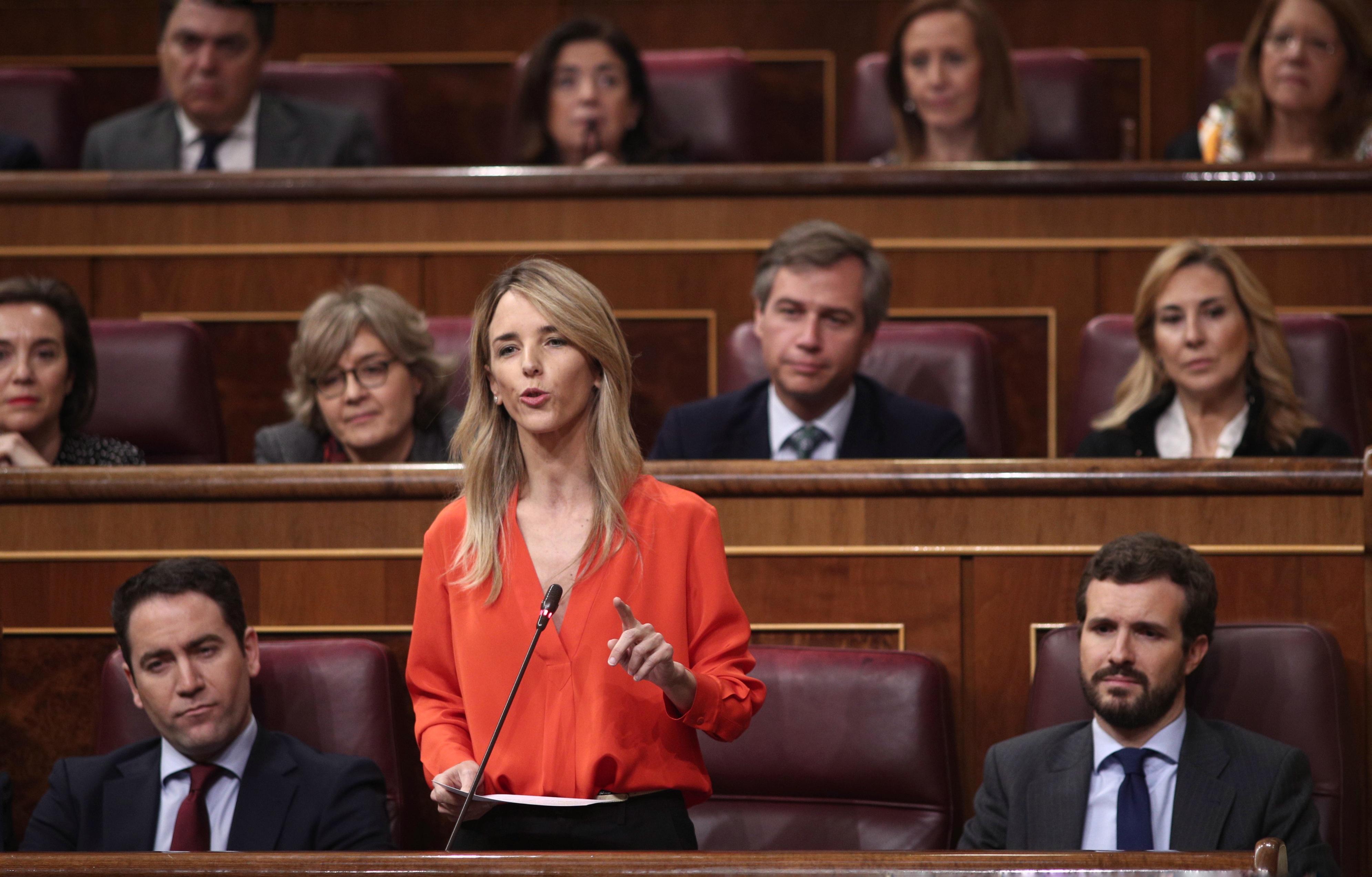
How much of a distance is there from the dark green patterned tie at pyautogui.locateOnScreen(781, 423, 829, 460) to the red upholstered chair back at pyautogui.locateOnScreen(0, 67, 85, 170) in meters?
1.19

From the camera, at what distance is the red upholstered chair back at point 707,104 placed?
2.05 m

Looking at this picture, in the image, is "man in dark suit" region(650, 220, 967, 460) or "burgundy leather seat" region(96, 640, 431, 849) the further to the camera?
"man in dark suit" region(650, 220, 967, 460)

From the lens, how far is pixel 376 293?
4.91 ft

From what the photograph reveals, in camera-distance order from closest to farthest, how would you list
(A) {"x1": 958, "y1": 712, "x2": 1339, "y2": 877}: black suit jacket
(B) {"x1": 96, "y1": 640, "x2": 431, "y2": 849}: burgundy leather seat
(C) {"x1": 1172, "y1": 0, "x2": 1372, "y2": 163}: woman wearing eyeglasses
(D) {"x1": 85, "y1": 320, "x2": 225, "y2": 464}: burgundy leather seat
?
(A) {"x1": 958, "y1": 712, "x2": 1339, "y2": 877}: black suit jacket
(B) {"x1": 96, "y1": 640, "x2": 431, "y2": 849}: burgundy leather seat
(D) {"x1": 85, "y1": 320, "x2": 225, "y2": 464}: burgundy leather seat
(C) {"x1": 1172, "y1": 0, "x2": 1372, "y2": 163}: woman wearing eyeglasses

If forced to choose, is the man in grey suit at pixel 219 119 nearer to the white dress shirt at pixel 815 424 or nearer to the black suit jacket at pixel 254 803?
the white dress shirt at pixel 815 424

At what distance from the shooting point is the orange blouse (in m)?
0.89

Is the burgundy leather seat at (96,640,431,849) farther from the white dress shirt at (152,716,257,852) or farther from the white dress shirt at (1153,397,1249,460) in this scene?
the white dress shirt at (1153,397,1249,460)

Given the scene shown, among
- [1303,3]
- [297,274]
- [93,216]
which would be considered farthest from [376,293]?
[1303,3]

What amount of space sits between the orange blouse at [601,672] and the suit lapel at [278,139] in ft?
3.60

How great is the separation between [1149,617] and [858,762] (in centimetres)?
22

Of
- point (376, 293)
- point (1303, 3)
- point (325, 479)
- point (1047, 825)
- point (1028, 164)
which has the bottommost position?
point (1047, 825)

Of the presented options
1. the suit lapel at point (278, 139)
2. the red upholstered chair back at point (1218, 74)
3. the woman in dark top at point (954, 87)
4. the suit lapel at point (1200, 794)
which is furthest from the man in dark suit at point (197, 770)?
the red upholstered chair back at point (1218, 74)

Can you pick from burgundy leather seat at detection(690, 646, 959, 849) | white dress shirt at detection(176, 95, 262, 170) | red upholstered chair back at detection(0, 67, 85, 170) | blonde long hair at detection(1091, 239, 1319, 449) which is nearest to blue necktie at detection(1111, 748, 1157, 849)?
burgundy leather seat at detection(690, 646, 959, 849)

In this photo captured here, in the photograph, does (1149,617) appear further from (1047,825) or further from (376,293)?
(376,293)
